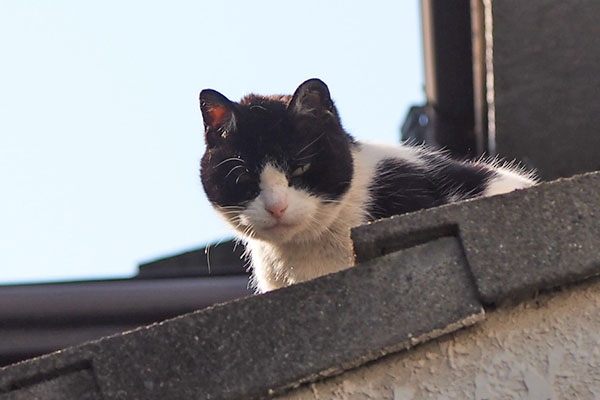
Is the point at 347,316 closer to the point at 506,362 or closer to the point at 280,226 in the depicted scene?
the point at 506,362

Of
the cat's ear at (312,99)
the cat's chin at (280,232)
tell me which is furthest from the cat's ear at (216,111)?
the cat's chin at (280,232)

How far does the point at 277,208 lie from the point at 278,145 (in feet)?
0.72

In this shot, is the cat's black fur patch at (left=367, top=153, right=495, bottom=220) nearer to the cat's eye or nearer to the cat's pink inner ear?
the cat's eye

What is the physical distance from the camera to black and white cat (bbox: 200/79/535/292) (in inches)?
108

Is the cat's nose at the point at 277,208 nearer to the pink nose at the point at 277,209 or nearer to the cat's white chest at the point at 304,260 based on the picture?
the pink nose at the point at 277,209

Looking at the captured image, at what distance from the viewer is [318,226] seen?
9.05 ft

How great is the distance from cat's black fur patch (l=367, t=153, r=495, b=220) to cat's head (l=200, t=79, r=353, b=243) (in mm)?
100

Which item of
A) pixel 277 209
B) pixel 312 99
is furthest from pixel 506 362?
pixel 312 99

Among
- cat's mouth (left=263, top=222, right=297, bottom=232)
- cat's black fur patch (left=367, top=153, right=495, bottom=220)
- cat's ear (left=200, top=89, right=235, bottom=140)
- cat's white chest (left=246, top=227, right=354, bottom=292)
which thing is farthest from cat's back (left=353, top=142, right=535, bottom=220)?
cat's ear (left=200, top=89, right=235, bottom=140)

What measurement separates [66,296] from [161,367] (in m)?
1.22

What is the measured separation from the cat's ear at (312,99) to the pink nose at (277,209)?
1.15 ft

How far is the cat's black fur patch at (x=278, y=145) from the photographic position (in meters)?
2.79

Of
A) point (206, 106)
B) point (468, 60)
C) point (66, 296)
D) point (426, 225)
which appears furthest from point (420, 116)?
point (426, 225)

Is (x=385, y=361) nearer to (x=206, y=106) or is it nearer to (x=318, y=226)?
(x=318, y=226)
